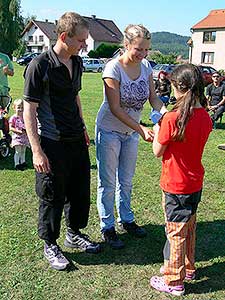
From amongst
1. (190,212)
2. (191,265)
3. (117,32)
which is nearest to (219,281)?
(191,265)

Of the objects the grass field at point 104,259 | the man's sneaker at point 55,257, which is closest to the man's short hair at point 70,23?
the man's sneaker at point 55,257

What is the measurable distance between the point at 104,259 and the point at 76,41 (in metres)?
1.79

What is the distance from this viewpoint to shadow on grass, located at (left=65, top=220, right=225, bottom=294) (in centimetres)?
312

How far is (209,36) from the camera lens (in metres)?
44.7

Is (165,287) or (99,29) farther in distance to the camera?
(99,29)

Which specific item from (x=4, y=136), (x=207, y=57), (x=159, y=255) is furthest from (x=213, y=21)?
(x=159, y=255)

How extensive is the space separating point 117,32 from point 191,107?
2625 inches

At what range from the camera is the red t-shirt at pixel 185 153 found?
263cm

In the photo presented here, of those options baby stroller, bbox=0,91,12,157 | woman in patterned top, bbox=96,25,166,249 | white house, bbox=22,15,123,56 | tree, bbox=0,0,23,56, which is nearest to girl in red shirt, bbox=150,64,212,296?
woman in patterned top, bbox=96,25,166,249

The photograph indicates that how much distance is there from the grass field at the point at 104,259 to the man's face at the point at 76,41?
171 centimetres

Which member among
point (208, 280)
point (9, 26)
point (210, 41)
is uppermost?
point (9, 26)

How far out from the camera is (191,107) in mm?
2602

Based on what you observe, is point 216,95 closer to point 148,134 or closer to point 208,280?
point 148,134

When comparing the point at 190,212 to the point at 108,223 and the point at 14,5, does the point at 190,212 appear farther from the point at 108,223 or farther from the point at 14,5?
the point at 14,5
